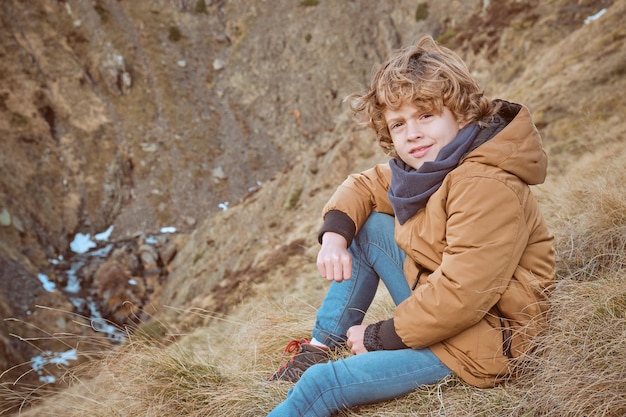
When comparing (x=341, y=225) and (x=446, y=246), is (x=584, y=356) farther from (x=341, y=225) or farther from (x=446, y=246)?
(x=341, y=225)

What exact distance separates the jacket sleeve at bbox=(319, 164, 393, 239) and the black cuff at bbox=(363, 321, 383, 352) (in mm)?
636

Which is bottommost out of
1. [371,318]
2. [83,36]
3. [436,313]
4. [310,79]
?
[371,318]

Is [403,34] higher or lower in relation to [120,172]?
higher

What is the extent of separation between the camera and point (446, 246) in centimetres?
232

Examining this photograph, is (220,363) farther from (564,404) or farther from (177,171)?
(177,171)

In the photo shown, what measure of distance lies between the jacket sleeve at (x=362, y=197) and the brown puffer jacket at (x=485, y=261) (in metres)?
0.51

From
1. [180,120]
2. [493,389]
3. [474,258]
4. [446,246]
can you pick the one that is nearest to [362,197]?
[446,246]

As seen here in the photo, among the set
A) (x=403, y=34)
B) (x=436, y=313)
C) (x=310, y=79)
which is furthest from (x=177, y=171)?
(x=436, y=313)

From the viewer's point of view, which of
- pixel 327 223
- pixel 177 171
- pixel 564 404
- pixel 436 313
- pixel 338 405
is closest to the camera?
pixel 564 404

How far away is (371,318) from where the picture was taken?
375 cm

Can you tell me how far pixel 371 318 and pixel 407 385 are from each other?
1375 millimetres

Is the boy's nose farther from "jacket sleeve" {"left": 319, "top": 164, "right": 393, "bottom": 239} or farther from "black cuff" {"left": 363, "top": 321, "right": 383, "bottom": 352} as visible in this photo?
"black cuff" {"left": 363, "top": 321, "right": 383, "bottom": 352}

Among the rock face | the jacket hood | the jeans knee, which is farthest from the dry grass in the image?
the rock face

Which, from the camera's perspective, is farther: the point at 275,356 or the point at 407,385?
the point at 275,356
